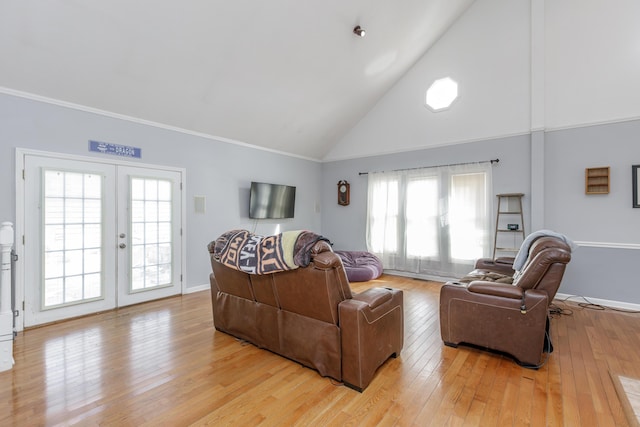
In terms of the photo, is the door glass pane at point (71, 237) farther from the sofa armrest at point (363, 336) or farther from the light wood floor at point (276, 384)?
the sofa armrest at point (363, 336)

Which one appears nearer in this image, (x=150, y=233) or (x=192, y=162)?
(x=150, y=233)

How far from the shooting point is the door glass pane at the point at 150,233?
4250mm

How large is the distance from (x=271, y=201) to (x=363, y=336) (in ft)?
14.2

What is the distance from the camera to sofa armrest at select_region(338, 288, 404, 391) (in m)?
2.13

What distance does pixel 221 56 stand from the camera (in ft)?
12.7

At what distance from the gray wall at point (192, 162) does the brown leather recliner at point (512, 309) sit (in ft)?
13.0

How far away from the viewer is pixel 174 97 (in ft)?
13.7

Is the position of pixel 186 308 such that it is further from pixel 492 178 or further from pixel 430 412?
pixel 492 178

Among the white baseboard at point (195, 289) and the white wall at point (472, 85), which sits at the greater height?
the white wall at point (472, 85)

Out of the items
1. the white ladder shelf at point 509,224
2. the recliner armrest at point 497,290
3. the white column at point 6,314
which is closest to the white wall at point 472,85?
the white ladder shelf at point 509,224

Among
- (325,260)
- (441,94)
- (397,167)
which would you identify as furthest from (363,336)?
(441,94)

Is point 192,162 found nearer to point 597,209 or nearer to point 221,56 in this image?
point 221,56

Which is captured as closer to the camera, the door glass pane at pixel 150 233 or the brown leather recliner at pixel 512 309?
the brown leather recliner at pixel 512 309

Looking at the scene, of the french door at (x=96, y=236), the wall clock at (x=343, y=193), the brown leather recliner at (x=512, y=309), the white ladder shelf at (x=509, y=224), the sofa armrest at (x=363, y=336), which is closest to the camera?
the sofa armrest at (x=363, y=336)
